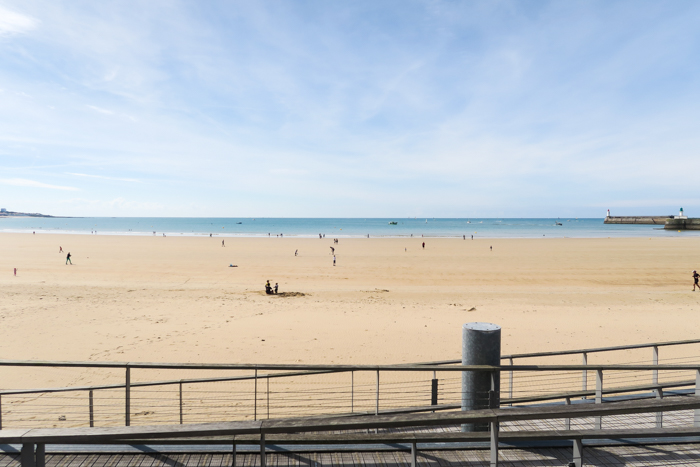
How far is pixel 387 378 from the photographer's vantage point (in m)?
9.91

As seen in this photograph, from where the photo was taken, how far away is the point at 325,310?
16906 mm

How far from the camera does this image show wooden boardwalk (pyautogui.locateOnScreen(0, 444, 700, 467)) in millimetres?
4258

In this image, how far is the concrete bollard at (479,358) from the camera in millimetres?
4938

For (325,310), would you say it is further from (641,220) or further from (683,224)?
(641,220)

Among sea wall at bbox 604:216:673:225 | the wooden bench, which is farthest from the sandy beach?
sea wall at bbox 604:216:673:225

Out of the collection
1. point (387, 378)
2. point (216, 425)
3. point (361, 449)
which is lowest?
point (387, 378)

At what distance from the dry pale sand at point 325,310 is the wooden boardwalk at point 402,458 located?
21.3 ft

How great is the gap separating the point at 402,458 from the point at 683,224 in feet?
418

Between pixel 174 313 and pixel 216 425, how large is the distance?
1524cm

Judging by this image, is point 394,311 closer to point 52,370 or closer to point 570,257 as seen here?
point 52,370

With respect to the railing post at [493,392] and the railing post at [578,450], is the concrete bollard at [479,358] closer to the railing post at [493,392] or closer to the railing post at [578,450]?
the railing post at [493,392]

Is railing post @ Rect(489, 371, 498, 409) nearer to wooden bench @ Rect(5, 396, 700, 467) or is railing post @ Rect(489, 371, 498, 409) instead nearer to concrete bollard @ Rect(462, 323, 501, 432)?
concrete bollard @ Rect(462, 323, 501, 432)

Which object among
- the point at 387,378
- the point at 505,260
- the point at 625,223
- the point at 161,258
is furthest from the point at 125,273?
the point at 625,223

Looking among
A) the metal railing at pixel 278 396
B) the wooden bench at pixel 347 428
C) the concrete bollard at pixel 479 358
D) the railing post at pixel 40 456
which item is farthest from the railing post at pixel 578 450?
the railing post at pixel 40 456
